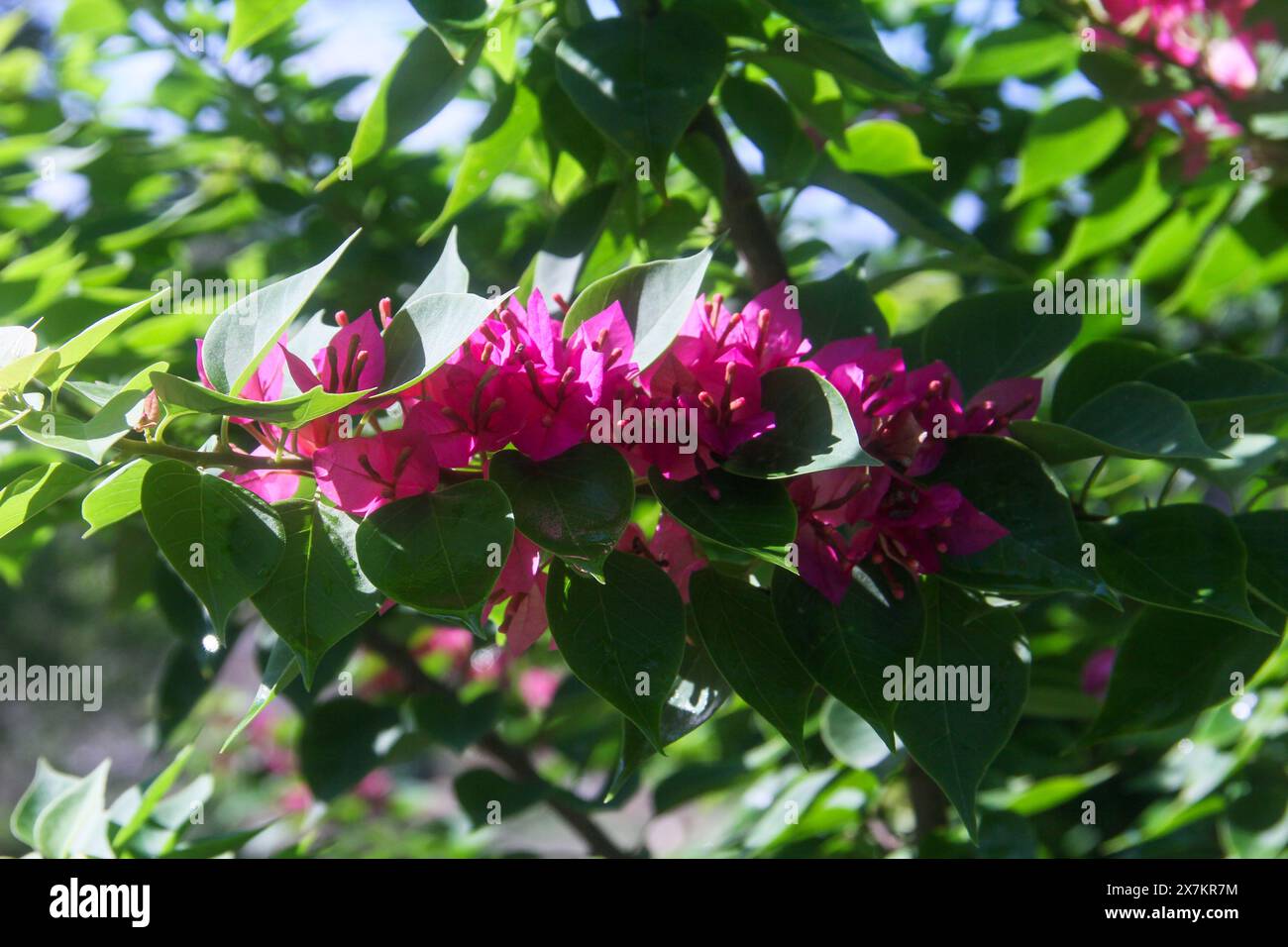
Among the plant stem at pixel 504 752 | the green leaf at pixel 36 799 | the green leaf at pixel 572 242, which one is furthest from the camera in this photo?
the plant stem at pixel 504 752

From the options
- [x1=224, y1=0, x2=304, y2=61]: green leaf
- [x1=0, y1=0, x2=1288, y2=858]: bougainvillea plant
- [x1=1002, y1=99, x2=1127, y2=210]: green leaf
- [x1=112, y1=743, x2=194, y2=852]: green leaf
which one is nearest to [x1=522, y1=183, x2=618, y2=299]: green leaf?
[x1=0, y1=0, x2=1288, y2=858]: bougainvillea plant

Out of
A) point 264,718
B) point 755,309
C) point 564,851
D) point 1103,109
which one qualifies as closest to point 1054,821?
point 564,851

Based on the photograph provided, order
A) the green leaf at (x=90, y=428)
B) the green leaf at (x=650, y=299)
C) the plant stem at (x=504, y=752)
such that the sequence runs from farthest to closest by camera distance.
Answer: the plant stem at (x=504, y=752) → the green leaf at (x=650, y=299) → the green leaf at (x=90, y=428)

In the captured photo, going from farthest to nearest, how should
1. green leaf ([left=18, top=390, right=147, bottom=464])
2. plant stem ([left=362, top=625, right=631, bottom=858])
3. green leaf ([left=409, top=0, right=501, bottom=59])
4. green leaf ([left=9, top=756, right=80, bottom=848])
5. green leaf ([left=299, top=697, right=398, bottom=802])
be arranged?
1. plant stem ([left=362, top=625, right=631, bottom=858])
2. green leaf ([left=299, top=697, right=398, bottom=802])
3. green leaf ([left=9, top=756, right=80, bottom=848])
4. green leaf ([left=409, top=0, right=501, bottom=59])
5. green leaf ([left=18, top=390, right=147, bottom=464])

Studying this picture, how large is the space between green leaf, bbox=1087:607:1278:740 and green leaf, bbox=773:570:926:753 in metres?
0.23

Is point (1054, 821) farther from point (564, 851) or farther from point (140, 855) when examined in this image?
point (140, 855)

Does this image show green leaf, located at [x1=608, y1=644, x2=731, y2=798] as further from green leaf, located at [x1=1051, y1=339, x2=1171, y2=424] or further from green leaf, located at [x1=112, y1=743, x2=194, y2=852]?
green leaf, located at [x1=112, y1=743, x2=194, y2=852]

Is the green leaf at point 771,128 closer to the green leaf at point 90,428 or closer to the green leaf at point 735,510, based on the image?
the green leaf at point 735,510

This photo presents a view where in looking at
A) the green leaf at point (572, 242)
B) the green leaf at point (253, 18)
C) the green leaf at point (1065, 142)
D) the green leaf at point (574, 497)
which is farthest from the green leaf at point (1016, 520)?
the green leaf at point (1065, 142)

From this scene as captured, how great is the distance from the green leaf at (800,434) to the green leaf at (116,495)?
31 centimetres

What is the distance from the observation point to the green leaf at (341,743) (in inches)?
48.6

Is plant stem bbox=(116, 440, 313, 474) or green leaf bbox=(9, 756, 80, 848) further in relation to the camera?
green leaf bbox=(9, 756, 80, 848)

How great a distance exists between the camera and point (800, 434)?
63cm

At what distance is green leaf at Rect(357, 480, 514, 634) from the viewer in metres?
0.57
